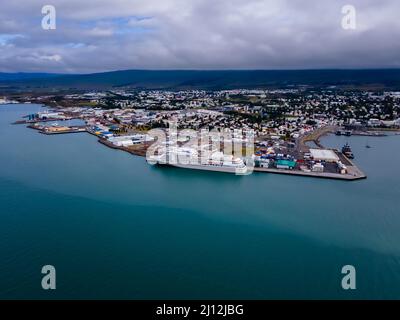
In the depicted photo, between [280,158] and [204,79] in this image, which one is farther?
[204,79]

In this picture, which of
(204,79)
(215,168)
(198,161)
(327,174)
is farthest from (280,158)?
(204,79)

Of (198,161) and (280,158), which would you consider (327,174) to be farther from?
(198,161)

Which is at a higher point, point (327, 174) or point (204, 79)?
point (204, 79)

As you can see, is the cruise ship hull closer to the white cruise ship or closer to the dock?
the white cruise ship

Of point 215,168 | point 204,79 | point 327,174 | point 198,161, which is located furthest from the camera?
point 204,79

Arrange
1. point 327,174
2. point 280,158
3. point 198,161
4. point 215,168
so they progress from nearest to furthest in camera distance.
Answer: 1. point 327,174
2. point 215,168
3. point 198,161
4. point 280,158

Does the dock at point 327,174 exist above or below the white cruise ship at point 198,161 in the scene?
below

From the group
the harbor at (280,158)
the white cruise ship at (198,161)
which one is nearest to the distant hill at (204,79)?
the harbor at (280,158)

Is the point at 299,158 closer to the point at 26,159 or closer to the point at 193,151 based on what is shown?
the point at 193,151

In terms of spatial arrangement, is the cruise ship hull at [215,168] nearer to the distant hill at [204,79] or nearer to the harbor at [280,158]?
the harbor at [280,158]

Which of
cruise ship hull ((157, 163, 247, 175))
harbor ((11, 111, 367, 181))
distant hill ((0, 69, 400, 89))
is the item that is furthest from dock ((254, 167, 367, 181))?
distant hill ((0, 69, 400, 89))
